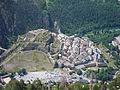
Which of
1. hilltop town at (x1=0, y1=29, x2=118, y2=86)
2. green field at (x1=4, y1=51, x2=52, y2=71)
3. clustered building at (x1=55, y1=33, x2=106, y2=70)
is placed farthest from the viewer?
clustered building at (x1=55, y1=33, x2=106, y2=70)

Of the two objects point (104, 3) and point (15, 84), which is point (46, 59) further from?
point (104, 3)

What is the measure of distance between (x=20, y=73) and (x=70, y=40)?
13.6 metres

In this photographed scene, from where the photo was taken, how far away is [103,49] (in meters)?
61.8

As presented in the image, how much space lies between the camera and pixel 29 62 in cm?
5450

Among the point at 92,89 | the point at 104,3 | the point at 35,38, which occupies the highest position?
the point at 104,3

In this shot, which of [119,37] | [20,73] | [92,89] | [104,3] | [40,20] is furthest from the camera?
[104,3]

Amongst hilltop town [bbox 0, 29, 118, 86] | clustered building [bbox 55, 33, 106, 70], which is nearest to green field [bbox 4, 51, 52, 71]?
hilltop town [bbox 0, 29, 118, 86]

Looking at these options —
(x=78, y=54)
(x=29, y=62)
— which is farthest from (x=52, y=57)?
(x=29, y=62)

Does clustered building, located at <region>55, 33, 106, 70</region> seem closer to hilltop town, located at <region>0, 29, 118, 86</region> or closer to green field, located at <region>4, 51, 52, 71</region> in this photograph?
hilltop town, located at <region>0, 29, 118, 86</region>

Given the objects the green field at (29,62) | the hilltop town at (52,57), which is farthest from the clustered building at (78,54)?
the green field at (29,62)

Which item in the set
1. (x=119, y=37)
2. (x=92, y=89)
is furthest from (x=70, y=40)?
(x=92, y=89)

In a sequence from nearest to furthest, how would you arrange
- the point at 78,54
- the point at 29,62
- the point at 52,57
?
1. the point at 29,62
2. the point at 52,57
3. the point at 78,54

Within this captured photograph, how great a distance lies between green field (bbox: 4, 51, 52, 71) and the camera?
5303 centimetres

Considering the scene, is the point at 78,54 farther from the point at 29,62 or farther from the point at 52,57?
the point at 29,62
